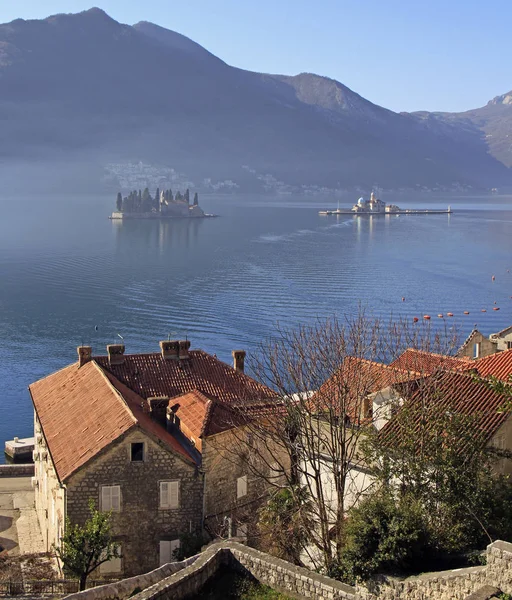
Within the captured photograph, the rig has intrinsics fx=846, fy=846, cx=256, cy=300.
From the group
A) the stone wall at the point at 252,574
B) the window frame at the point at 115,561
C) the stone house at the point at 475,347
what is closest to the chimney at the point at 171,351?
the window frame at the point at 115,561

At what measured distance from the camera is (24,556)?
75.4 feet

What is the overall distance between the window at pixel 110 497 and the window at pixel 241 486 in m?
3.29

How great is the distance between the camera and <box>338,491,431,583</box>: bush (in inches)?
575

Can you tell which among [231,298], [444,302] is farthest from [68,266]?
[444,302]

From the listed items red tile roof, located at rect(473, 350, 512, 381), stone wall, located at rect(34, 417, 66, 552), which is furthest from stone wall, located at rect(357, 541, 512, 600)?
red tile roof, located at rect(473, 350, 512, 381)

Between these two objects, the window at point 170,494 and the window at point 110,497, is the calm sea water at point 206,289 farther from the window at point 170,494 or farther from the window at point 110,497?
the window at point 170,494

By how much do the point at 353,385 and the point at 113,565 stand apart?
752 cm

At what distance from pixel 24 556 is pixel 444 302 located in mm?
76425

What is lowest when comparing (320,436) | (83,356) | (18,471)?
(18,471)

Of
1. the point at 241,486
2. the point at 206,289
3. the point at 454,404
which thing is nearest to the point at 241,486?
the point at 241,486

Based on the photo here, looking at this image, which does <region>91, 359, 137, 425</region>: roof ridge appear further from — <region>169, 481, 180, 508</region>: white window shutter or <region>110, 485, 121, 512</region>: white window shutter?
<region>169, 481, 180, 508</region>: white window shutter

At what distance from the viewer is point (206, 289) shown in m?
103

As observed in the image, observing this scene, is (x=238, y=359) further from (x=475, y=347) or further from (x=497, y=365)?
(x=475, y=347)

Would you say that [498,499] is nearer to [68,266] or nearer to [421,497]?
[421,497]
